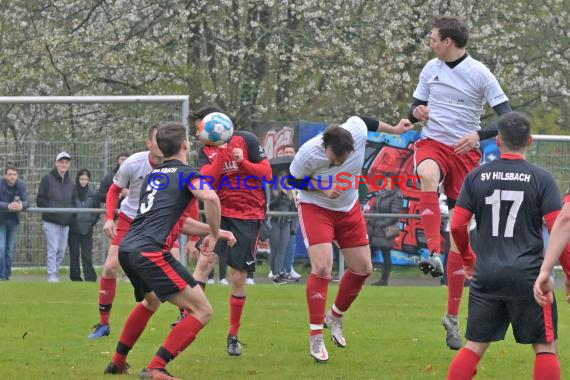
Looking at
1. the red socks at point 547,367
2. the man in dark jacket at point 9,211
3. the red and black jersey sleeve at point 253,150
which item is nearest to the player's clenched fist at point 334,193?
the red and black jersey sleeve at point 253,150

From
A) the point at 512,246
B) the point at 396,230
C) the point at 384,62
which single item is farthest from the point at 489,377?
the point at 384,62

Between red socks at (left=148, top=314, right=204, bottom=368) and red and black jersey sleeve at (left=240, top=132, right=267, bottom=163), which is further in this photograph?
red and black jersey sleeve at (left=240, top=132, right=267, bottom=163)

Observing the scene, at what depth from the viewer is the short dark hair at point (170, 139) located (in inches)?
305

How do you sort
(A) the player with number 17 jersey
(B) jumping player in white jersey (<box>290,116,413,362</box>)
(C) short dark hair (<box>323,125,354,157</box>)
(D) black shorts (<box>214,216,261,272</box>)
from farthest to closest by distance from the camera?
(D) black shorts (<box>214,216,261,272</box>), (B) jumping player in white jersey (<box>290,116,413,362</box>), (C) short dark hair (<box>323,125,354,157</box>), (A) the player with number 17 jersey

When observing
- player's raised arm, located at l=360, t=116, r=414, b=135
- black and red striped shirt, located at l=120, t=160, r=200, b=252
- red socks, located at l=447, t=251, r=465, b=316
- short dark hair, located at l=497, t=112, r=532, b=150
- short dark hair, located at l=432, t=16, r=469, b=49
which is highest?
short dark hair, located at l=432, t=16, r=469, b=49

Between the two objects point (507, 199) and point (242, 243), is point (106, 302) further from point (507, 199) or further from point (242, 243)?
point (507, 199)

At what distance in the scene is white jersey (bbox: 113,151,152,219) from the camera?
1064 cm

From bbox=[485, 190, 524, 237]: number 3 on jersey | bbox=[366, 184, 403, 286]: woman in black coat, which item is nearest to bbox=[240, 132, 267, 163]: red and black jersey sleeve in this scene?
bbox=[485, 190, 524, 237]: number 3 on jersey

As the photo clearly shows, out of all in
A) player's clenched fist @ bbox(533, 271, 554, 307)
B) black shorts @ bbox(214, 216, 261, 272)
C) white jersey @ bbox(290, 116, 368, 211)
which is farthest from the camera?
black shorts @ bbox(214, 216, 261, 272)

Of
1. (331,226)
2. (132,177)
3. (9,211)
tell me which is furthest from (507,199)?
(9,211)

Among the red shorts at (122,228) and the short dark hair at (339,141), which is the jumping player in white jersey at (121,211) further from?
the short dark hair at (339,141)

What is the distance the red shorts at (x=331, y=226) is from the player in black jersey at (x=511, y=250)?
2.92 meters

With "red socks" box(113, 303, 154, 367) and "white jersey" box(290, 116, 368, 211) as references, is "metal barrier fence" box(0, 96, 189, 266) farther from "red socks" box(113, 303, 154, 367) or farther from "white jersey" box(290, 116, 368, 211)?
"red socks" box(113, 303, 154, 367)

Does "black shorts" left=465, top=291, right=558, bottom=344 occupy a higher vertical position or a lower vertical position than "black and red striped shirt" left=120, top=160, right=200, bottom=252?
lower
